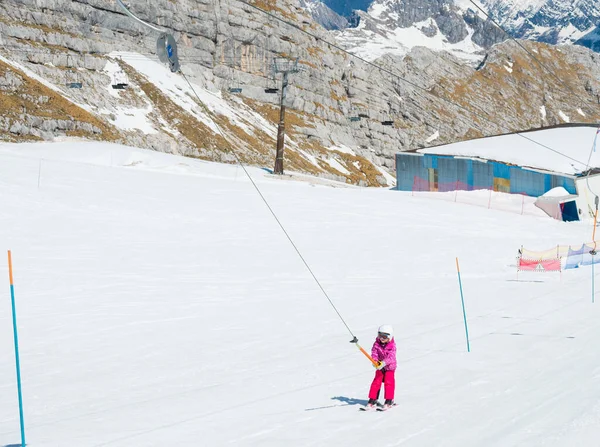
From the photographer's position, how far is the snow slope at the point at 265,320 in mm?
10734

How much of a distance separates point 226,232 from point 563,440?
924 inches

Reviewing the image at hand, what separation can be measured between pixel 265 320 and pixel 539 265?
1368 centimetres

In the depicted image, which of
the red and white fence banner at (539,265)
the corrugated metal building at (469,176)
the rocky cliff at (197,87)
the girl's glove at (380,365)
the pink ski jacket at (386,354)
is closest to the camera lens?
the girl's glove at (380,365)

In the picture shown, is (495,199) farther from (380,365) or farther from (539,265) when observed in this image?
(380,365)

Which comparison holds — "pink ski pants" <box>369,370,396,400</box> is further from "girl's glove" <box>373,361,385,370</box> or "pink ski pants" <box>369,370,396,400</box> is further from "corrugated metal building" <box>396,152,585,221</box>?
"corrugated metal building" <box>396,152,585,221</box>

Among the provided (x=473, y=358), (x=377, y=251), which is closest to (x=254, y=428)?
(x=473, y=358)

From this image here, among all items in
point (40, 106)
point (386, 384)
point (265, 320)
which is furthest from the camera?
point (40, 106)

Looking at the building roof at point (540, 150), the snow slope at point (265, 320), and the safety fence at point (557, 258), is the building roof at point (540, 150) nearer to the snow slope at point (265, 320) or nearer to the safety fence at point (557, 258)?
the snow slope at point (265, 320)

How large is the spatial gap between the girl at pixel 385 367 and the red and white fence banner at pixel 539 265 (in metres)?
18.8

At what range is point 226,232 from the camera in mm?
31469

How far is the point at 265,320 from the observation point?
19.7 meters

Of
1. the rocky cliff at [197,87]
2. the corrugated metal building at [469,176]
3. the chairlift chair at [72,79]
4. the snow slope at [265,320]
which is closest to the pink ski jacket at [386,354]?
the snow slope at [265,320]

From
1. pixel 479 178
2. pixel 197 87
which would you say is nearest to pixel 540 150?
pixel 479 178

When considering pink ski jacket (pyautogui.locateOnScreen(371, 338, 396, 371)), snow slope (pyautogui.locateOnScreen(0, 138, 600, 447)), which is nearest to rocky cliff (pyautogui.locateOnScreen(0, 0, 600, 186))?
snow slope (pyautogui.locateOnScreen(0, 138, 600, 447))
